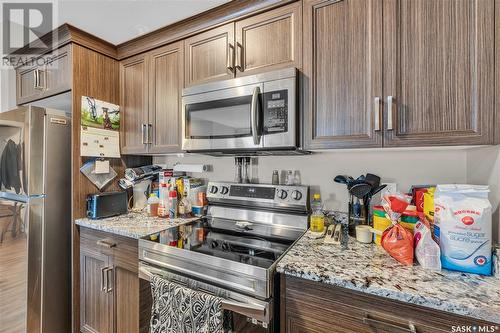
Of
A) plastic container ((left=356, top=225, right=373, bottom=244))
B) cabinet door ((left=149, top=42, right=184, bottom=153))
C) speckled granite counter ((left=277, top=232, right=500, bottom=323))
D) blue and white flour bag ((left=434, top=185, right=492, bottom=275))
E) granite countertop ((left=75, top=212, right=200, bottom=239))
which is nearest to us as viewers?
speckled granite counter ((left=277, top=232, right=500, bottom=323))

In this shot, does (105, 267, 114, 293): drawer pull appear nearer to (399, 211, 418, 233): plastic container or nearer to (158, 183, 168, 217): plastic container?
(158, 183, 168, 217): plastic container

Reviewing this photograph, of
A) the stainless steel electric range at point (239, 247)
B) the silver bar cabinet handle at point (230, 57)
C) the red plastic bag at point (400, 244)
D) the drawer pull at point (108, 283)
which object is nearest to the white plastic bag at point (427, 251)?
the red plastic bag at point (400, 244)

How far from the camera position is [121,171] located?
1.89 metres

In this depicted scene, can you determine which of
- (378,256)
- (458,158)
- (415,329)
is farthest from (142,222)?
(458,158)

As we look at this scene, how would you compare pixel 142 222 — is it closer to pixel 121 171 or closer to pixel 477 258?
pixel 121 171

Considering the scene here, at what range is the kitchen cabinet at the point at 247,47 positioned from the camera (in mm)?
1208

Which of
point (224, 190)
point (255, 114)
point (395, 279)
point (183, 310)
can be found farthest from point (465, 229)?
point (224, 190)

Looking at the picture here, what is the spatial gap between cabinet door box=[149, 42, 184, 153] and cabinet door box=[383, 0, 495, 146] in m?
1.23

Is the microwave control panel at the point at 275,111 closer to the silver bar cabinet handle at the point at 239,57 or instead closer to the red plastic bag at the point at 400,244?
the silver bar cabinet handle at the point at 239,57

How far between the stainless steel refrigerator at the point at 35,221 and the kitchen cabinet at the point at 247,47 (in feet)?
3.36

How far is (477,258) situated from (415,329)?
1.16 ft

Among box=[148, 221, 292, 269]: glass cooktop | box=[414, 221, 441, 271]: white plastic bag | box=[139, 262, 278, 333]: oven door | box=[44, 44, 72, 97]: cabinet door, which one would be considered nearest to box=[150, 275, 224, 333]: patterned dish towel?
box=[139, 262, 278, 333]: oven door

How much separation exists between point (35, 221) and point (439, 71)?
2.33 meters

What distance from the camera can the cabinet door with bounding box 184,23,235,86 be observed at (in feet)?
4.49
